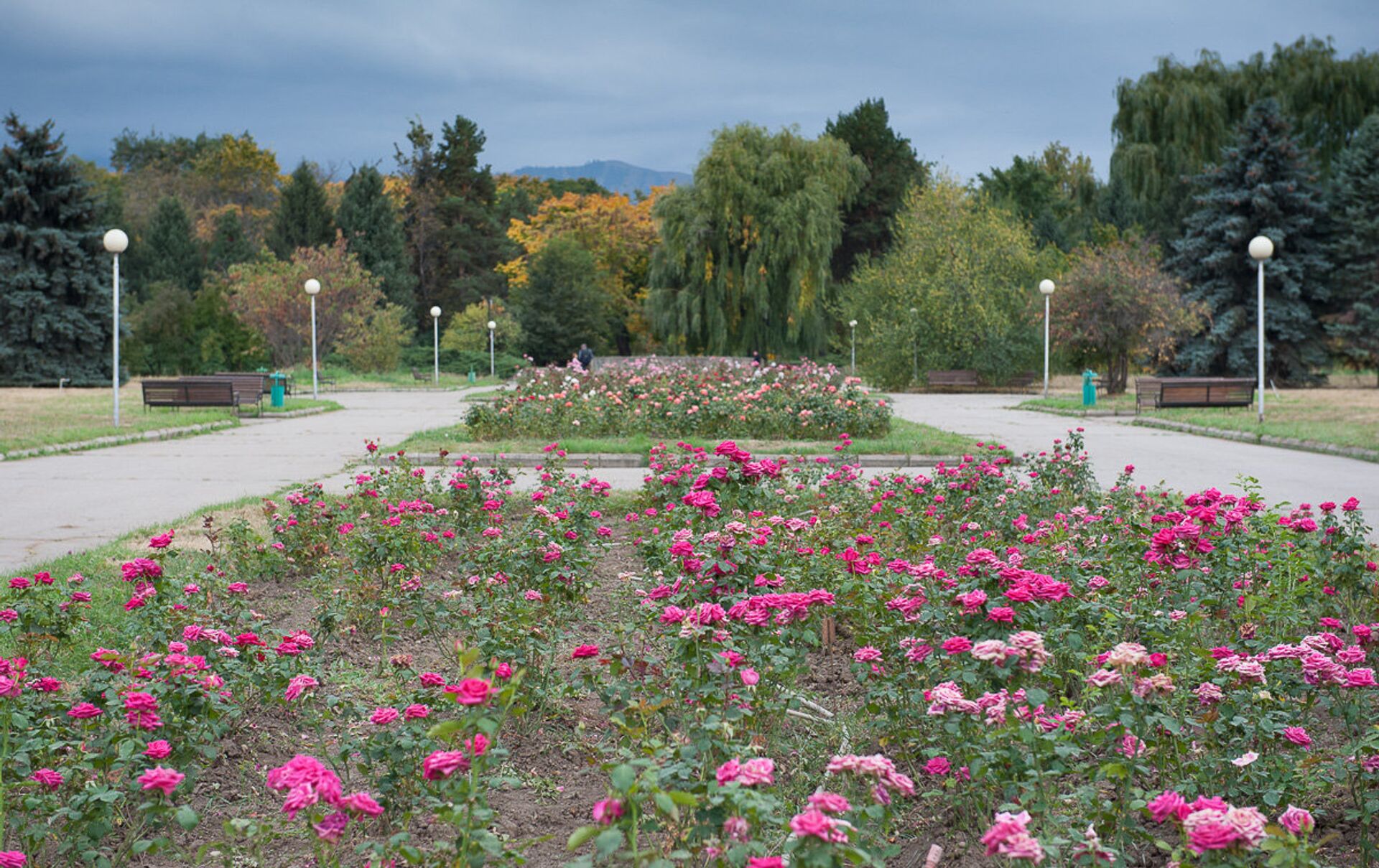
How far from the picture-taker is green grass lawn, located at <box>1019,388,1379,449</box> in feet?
51.1

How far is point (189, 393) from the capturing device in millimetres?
21422

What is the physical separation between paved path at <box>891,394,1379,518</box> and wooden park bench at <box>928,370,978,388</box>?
42.4 ft

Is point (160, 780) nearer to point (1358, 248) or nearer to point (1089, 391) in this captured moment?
point (1089, 391)

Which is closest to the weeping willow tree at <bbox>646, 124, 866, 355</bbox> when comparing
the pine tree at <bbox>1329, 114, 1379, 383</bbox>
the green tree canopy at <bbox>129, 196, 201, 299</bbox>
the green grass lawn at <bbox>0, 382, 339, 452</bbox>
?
the green grass lawn at <bbox>0, 382, 339, 452</bbox>

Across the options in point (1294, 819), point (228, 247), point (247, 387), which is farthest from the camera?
point (228, 247)

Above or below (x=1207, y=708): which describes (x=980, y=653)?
above

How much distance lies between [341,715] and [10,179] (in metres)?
40.8

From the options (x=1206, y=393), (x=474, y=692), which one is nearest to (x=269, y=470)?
(x=474, y=692)

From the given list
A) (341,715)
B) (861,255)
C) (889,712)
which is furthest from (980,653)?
(861,255)

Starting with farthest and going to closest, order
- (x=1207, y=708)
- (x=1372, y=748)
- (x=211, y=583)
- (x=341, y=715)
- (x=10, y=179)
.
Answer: (x=10, y=179), (x=211, y=583), (x=341, y=715), (x=1207, y=708), (x=1372, y=748)

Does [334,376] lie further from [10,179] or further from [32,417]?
[32,417]

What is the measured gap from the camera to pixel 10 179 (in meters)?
37.3

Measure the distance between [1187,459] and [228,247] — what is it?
171 ft

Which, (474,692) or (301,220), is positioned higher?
(301,220)
